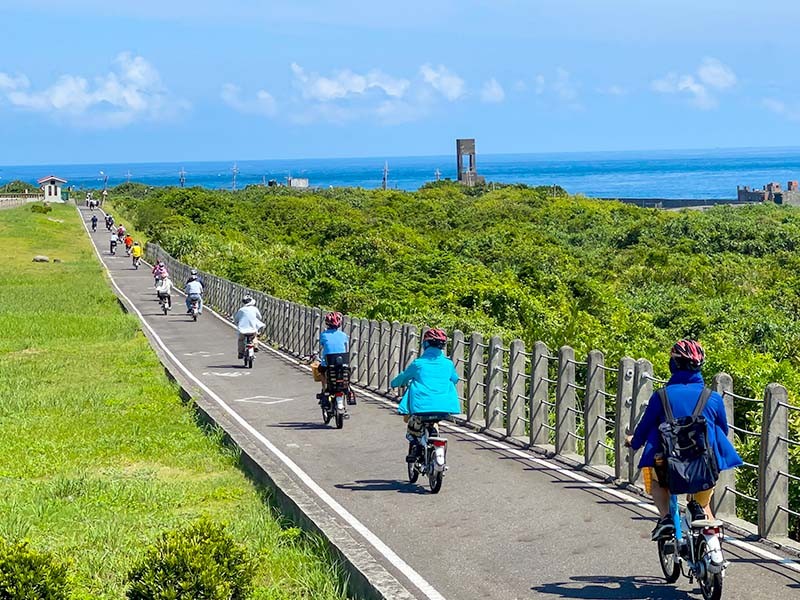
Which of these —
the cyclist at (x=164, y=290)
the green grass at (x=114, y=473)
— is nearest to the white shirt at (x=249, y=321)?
the green grass at (x=114, y=473)

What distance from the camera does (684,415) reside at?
819 centimetres

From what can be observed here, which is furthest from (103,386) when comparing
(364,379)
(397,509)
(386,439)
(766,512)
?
(766,512)

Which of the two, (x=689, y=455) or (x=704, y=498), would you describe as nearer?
(x=689, y=455)

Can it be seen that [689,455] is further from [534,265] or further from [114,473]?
[534,265]

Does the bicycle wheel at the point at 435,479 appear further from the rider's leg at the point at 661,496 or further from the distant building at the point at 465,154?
the distant building at the point at 465,154

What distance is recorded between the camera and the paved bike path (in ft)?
29.3

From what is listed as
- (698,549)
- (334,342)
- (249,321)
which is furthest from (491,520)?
(249,321)

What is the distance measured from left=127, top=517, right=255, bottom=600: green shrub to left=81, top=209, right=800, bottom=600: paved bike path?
4.59 feet

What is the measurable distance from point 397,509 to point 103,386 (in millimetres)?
13369

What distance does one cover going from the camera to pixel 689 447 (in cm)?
805

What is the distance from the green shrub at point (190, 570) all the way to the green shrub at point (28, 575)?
1.65 feet

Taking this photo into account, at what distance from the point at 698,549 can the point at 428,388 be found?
4.72m

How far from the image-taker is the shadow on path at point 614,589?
337 inches

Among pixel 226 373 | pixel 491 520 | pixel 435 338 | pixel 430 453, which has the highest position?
pixel 435 338
